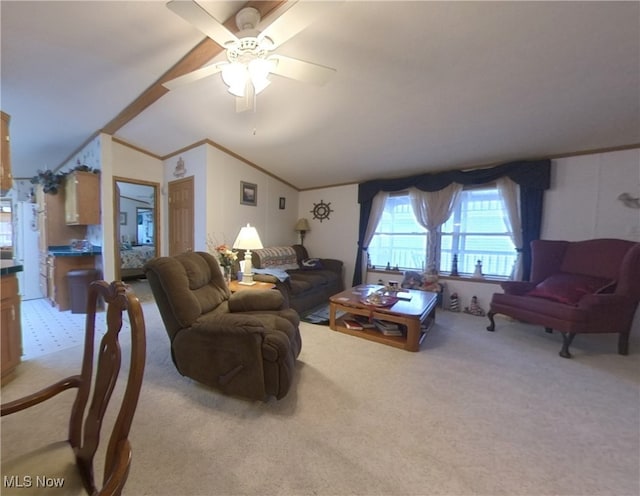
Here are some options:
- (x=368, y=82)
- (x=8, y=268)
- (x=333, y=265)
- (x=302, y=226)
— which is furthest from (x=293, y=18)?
(x=302, y=226)

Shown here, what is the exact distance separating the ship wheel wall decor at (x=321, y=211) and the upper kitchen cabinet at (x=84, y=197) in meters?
3.49

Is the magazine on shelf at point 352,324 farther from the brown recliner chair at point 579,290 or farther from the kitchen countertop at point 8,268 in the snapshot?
the kitchen countertop at point 8,268

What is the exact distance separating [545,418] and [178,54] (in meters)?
3.78

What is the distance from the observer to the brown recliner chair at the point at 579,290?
2.48 m

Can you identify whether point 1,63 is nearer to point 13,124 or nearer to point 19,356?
point 13,124

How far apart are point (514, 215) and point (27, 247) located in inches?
290

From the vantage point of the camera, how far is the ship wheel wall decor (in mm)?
5250

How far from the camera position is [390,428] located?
1588 millimetres

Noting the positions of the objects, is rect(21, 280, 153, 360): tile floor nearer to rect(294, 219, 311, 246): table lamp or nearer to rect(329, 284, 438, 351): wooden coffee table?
rect(329, 284, 438, 351): wooden coffee table

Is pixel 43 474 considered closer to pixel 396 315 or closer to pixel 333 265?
pixel 396 315

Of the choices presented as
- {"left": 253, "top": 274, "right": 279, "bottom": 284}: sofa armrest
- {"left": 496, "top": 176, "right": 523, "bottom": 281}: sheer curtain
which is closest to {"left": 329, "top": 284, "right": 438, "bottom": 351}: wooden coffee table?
{"left": 253, "top": 274, "right": 279, "bottom": 284}: sofa armrest

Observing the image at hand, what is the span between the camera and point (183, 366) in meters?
1.86

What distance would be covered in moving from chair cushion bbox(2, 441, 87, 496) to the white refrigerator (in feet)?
16.4

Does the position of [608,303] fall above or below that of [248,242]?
below
